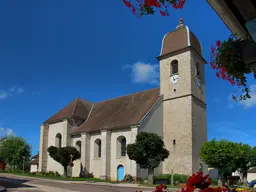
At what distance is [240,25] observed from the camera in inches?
150

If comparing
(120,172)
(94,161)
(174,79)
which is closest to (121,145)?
(120,172)

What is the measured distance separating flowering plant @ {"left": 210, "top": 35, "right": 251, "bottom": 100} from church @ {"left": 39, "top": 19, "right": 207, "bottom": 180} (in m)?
27.8

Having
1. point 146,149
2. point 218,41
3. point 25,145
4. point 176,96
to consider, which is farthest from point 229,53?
point 25,145

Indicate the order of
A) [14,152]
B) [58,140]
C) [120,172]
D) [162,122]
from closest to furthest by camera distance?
1. [120,172]
2. [162,122]
3. [58,140]
4. [14,152]

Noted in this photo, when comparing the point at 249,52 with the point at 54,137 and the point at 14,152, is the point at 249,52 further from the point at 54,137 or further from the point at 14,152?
the point at 14,152

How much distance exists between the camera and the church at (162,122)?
32.4m

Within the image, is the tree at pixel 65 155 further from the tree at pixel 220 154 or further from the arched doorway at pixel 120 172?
the tree at pixel 220 154

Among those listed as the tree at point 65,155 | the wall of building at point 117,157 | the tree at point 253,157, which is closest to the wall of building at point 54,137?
the tree at point 65,155

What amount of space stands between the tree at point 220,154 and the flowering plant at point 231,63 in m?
27.1

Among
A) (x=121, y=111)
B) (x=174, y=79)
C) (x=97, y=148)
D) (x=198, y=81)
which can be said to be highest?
(x=174, y=79)

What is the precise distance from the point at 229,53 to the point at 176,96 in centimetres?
3109

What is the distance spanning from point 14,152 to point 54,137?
19.3m

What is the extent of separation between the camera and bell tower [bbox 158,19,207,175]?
3231 cm

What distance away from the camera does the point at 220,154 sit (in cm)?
2939
